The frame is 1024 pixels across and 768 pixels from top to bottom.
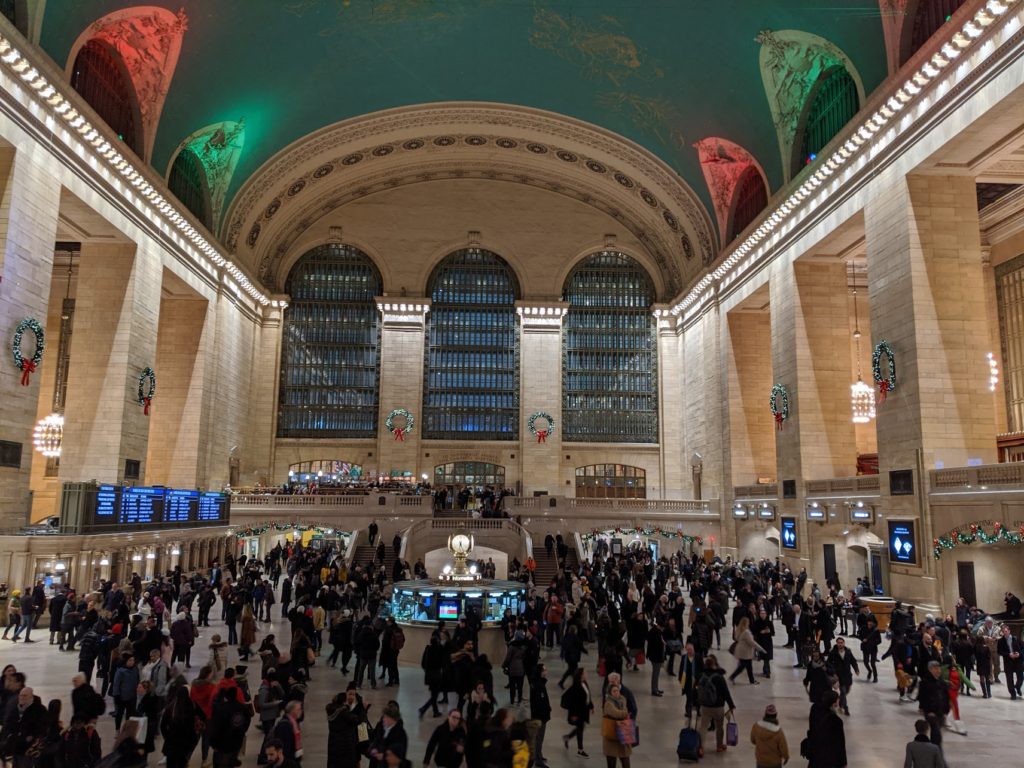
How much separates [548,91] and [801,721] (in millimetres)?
25761

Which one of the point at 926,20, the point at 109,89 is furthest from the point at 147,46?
the point at 926,20

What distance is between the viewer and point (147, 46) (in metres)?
22.0

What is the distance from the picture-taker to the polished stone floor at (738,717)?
8508mm

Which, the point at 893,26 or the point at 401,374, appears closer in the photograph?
the point at 893,26

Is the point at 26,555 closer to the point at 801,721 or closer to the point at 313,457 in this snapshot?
the point at 801,721

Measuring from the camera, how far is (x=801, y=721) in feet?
32.3

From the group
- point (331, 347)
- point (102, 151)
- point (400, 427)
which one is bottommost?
point (400, 427)

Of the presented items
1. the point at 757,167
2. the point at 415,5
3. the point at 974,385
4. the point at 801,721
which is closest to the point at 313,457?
the point at 415,5

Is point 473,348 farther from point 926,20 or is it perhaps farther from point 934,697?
point 934,697

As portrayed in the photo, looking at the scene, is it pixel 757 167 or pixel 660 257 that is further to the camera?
pixel 660 257

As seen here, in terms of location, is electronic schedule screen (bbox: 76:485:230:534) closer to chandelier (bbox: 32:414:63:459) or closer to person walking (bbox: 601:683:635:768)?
chandelier (bbox: 32:414:63:459)

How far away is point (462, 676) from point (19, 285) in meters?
14.6

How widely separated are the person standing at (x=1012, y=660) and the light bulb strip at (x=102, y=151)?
2115 centimetres

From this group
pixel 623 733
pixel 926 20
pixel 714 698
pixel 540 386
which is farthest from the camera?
pixel 540 386
